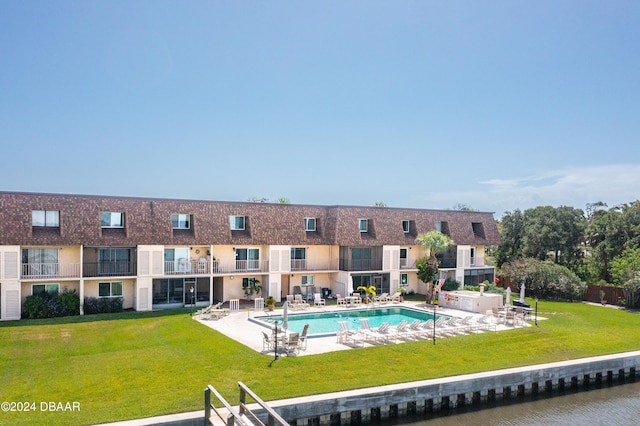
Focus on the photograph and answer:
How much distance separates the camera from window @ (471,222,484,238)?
129 ft

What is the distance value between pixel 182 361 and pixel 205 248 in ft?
44.9

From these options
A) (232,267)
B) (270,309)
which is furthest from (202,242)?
(270,309)

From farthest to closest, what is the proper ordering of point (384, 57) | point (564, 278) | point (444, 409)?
point (564, 278), point (384, 57), point (444, 409)

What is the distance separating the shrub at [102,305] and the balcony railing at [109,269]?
4.39ft

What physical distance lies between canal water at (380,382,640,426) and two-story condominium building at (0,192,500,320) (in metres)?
16.5

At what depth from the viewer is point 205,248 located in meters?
30.6

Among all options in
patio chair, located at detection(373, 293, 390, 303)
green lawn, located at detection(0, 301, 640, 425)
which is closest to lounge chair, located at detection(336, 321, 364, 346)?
green lawn, located at detection(0, 301, 640, 425)

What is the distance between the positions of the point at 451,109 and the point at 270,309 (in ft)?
58.5

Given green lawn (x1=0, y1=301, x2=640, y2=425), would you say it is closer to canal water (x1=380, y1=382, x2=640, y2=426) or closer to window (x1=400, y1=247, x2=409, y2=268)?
canal water (x1=380, y1=382, x2=640, y2=426)

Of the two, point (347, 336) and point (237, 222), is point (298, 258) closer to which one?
point (237, 222)

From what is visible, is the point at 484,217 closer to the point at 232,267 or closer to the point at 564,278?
the point at 564,278

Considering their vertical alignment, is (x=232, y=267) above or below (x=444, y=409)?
above

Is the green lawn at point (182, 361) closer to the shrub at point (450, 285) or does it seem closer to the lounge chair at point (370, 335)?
the lounge chair at point (370, 335)

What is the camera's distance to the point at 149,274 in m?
27.7
